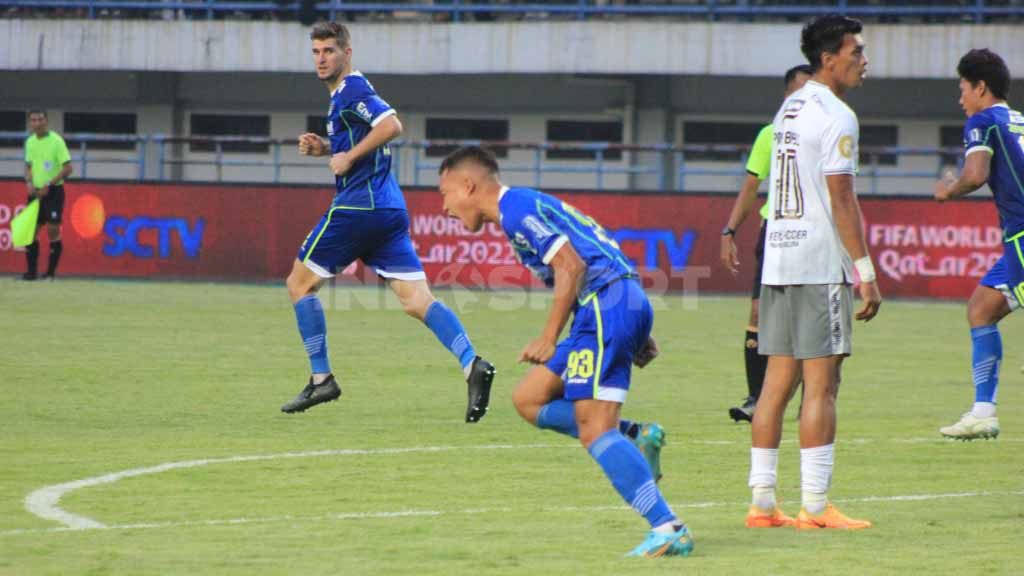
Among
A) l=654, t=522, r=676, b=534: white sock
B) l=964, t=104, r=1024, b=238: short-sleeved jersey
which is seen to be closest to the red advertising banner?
l=964, t=104, r=1024, b=238: short-sleeved jersey

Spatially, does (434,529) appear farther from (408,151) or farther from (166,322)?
(408,151)

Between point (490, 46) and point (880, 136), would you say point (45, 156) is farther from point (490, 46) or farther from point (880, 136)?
point (880, 136)

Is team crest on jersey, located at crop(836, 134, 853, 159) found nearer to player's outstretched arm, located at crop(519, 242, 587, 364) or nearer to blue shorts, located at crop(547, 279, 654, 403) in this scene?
blue shorts, located at crop(547, 279, 654, 403)

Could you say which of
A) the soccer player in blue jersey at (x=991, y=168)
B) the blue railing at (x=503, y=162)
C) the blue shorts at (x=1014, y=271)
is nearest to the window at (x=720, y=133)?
the blue railing at (x=503, y=162)

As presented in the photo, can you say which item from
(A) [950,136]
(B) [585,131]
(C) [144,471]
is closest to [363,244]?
(C) [144,471]

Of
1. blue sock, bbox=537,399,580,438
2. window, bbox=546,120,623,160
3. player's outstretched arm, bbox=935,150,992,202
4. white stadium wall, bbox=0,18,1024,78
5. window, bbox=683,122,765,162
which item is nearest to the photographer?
blue sock, bbox=537,399,580,438

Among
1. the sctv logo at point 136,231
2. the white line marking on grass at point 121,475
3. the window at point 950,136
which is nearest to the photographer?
the white line marking on grass at point 121,475

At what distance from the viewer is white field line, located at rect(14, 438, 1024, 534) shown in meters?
7.33

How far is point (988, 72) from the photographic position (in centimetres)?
969

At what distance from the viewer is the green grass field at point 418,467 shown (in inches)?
259

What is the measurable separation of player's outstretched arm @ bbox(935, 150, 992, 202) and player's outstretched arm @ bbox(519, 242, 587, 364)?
3283 mm

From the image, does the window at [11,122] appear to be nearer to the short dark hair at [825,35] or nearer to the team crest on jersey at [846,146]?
the short dark hair at [825,35]

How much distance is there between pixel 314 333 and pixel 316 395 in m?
0.39

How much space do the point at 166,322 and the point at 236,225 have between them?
806cm
